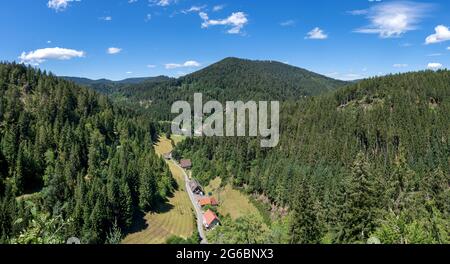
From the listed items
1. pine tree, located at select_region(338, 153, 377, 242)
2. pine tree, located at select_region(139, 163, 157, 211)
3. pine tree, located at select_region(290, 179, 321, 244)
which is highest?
pine tree, located at select_region(338, 153, 377, 242)

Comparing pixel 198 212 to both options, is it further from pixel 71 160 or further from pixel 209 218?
pixel 71 160

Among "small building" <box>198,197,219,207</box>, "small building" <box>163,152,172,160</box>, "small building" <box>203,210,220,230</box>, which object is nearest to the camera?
"small building" <box>203,210,220,230</box>

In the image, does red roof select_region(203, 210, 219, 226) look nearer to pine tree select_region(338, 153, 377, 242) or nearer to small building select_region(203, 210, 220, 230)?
small building select_region(203, 210, 220, 230)

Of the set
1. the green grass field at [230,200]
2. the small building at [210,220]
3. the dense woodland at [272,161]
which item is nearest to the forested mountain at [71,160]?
the dense woodland at [272,161]

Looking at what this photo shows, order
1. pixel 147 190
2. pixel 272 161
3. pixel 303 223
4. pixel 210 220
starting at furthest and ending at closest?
1. pixel 272 161
2. pixel 147 190
3. pixel 210 220
4. pixel 303 223

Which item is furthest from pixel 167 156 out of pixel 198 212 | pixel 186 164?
pixel 198 212

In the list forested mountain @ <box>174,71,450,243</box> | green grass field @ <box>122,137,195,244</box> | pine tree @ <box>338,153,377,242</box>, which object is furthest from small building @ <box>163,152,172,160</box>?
pine tree @ <box>338,153,377,242</box>
